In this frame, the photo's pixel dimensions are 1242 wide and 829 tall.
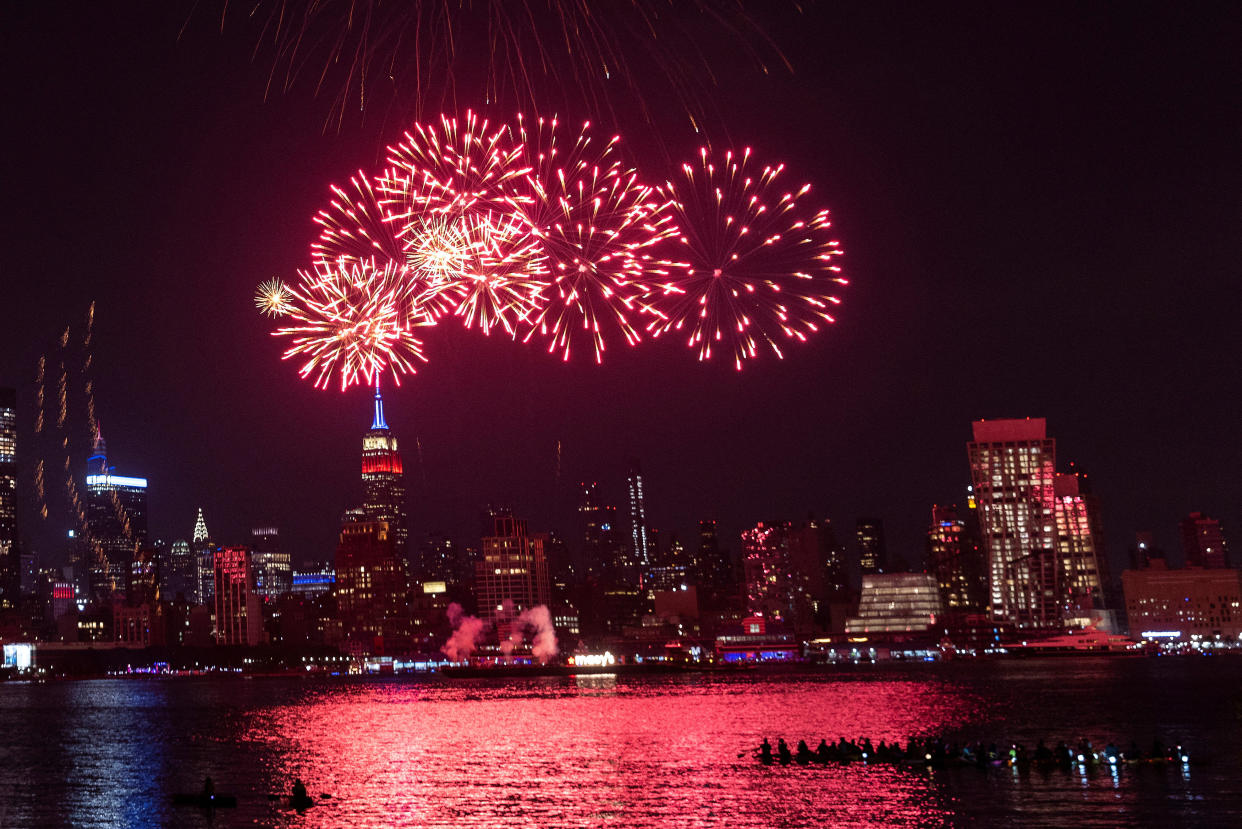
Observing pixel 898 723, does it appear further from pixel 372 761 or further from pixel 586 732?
pixel 372 761

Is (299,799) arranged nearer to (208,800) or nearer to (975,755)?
(208,800)

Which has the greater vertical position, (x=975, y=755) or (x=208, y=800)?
(x=208, y=800)

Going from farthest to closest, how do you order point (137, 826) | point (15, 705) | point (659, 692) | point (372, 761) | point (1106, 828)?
1. point (15, 705)
2. point (659, 692)
3. point (372, 761)
4. point (137, 826)
5. point (1106, 828)

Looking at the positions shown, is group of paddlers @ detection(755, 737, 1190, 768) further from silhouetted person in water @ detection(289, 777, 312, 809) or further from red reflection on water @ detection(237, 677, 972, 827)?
silhouetted person in water @ detection(289, 777, 312, 809)

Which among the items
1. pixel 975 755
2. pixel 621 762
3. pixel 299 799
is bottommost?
pixel 621 762

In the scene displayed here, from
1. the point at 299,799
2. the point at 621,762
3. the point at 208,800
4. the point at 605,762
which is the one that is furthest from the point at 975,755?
the point at 208,800

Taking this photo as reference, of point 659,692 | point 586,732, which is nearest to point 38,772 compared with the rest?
point 586,732

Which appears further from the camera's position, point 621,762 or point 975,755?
point 621,762

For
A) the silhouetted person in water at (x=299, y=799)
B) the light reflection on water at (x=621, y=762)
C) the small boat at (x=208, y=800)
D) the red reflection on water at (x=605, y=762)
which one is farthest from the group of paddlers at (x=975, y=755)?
the small boat at (x=208, y=800)
